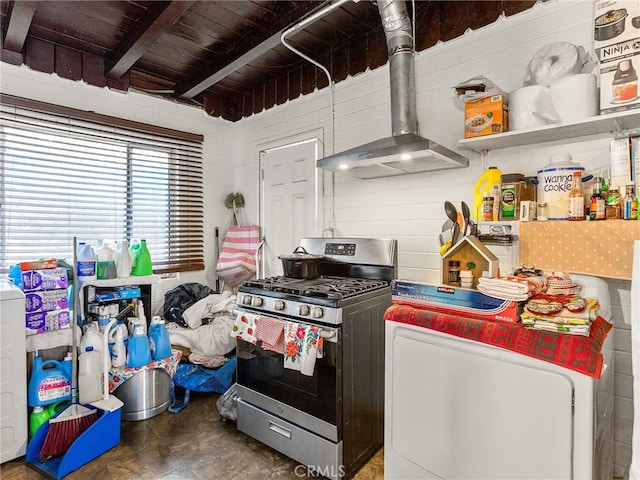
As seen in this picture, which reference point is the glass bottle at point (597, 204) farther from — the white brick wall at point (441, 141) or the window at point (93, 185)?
the window at point (93, 185)

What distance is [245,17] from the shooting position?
7.52 feet

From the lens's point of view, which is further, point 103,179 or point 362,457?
point 103,179

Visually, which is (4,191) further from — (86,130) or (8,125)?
(86,130)

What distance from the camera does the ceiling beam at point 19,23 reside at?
196 cm

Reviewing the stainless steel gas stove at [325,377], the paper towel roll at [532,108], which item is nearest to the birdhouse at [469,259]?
the stainless steel gas stove at [325,377]

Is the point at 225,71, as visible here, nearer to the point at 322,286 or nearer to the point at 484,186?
the point at 322,286

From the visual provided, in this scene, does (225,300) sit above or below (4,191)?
below

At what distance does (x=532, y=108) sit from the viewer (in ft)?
5.34

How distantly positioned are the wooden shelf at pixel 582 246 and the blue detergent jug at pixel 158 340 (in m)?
2.27

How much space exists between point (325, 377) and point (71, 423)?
144cm

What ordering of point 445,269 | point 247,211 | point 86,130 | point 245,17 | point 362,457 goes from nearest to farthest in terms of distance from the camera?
point 445,269 < point 362,457 < point 245,17 < point 86,130 < point 247,211

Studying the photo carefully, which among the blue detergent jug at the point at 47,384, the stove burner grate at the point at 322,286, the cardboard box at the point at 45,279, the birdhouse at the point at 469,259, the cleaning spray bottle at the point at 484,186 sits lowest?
the blue detergent jug at the point at 47,384

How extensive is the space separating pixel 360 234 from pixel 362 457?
1423 millimetres

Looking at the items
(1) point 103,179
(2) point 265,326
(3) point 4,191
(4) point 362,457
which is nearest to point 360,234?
(2) point 265,326
